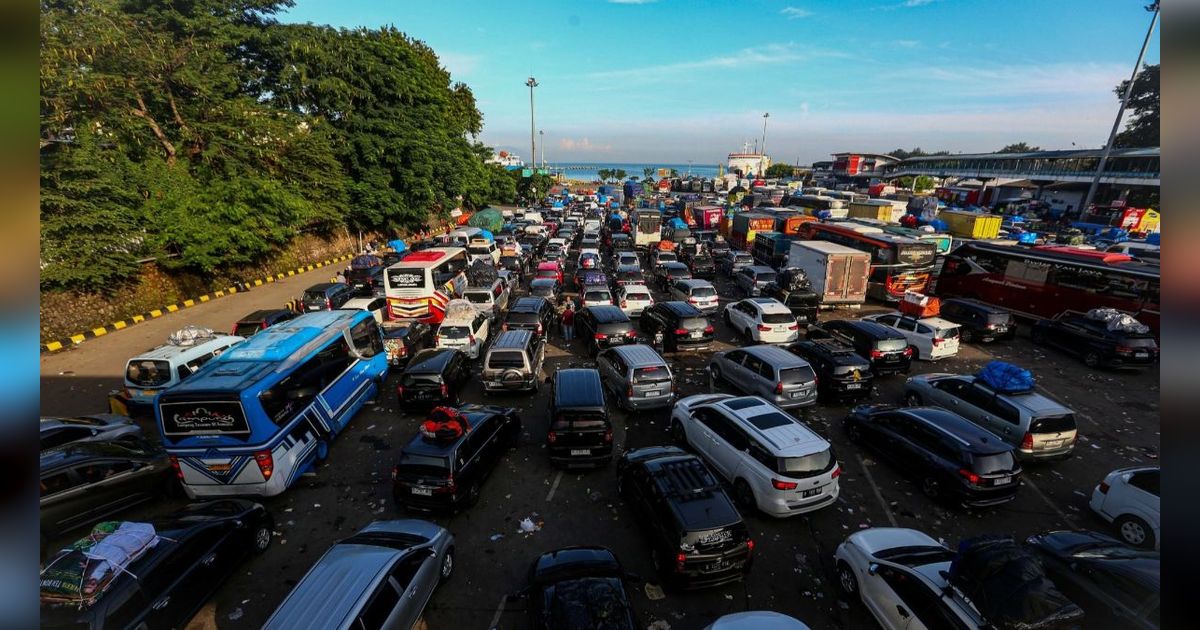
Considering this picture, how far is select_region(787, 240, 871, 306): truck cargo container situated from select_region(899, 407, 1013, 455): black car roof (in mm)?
11718

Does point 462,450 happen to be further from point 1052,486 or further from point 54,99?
point 54,99

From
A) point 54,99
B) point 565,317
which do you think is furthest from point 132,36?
point 565,317

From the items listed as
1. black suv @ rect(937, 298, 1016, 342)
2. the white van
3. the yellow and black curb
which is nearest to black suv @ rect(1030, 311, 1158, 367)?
black suv @ rect(937, 298, 1016, 342)

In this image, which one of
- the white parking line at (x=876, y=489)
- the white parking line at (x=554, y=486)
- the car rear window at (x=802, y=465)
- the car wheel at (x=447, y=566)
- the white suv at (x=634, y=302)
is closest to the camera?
the car wheel at (x=447, y=566)

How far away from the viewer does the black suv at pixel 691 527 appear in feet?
25.5

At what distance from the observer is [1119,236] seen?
3881 cm

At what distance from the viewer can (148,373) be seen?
43.3 feet

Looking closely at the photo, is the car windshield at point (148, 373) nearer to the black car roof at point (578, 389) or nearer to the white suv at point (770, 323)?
the black car roof at point (578, 389)

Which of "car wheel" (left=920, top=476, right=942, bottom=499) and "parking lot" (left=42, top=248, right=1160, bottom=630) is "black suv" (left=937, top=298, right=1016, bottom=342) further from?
"car wheel" (left=920, top=476, right=942, bottom=499)

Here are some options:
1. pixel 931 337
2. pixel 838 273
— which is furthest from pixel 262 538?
pixel 838 273

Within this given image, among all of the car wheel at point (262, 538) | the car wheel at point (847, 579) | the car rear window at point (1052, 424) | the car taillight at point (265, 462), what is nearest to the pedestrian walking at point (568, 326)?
the car taillight at point (265, 462)

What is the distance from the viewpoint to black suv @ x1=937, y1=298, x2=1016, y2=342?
61.0 feet

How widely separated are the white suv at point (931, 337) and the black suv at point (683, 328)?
588 cm
